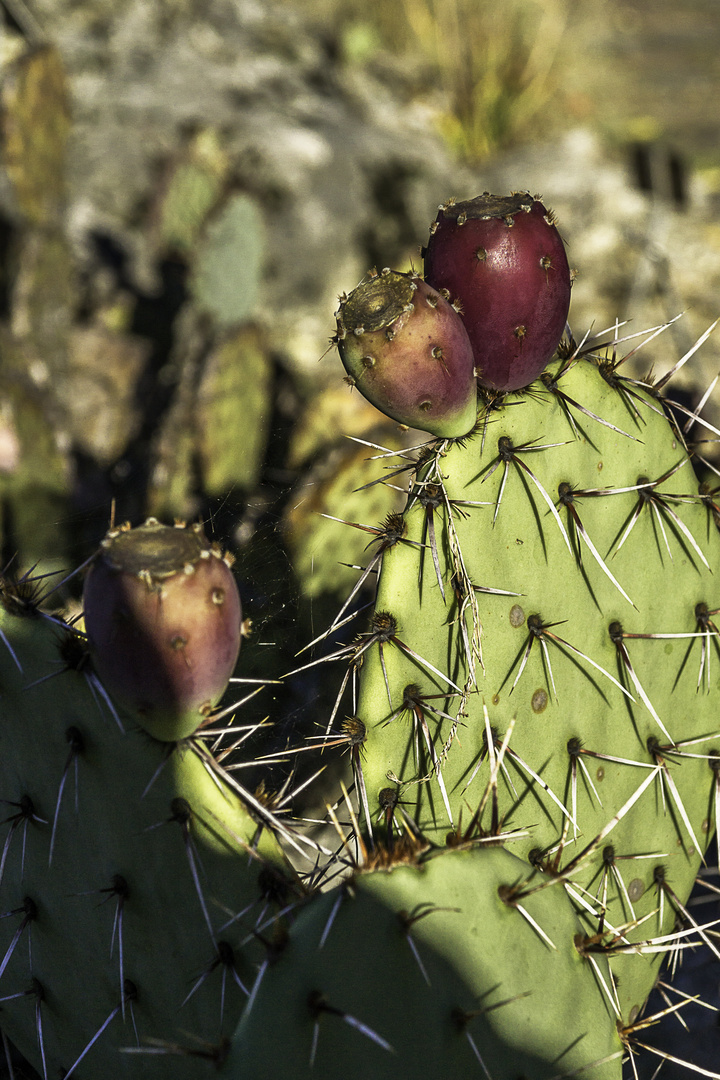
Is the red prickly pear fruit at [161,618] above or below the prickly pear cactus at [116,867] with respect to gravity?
above

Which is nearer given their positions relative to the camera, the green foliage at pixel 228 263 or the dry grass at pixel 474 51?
the green foliage at pixel 228 263

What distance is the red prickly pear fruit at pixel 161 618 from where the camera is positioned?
27.0 inches

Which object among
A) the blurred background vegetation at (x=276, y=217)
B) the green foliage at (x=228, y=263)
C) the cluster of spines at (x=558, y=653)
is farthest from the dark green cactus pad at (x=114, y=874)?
the green foliage at (x=228, y=263)

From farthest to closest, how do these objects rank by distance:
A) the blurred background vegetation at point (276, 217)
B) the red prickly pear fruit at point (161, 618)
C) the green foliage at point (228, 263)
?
the green foliage at point (228, 263)
the blurred background vegetation at point (276, 217)
the red prickly pear fruit at point (161, 618)

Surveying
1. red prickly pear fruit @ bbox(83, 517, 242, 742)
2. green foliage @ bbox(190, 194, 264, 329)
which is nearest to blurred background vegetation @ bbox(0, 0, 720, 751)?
green foliage @ bbox(190, 194, 264, 329)

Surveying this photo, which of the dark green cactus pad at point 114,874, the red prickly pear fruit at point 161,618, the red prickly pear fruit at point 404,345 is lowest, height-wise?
the dark green cactus pad at point 114,874

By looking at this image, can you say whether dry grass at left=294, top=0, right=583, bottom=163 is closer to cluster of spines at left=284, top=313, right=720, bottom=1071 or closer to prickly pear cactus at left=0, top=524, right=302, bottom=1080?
cluster of spines at left=284, top=313, right=720, bottom=1071

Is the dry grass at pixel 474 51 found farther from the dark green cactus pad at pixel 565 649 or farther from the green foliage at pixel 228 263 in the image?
the dark green cactus pad at pixel 565 649

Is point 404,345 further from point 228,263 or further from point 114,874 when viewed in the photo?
point 228,263

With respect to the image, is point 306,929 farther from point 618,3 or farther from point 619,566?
point 618,3

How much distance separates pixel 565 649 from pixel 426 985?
1.29ft

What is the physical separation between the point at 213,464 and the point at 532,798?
162 cm

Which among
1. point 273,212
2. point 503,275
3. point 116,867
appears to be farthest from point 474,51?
point 116,867

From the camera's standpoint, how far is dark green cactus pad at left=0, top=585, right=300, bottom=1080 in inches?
32.0
